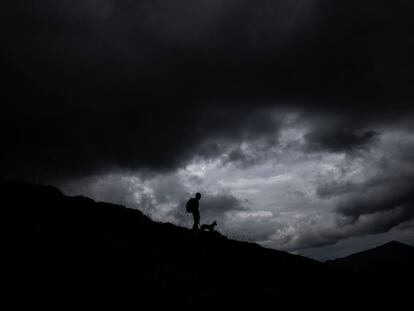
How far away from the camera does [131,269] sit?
14.4 m

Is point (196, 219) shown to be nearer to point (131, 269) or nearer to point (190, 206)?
point (190, 206)

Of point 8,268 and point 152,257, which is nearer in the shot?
point 8,268

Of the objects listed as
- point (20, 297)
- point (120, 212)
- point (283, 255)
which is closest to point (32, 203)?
point (120, 212)

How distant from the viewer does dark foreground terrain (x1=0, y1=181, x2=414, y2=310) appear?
11320 mm

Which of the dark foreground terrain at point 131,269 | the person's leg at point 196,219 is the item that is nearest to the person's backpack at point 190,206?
the person's leg at point 196,219

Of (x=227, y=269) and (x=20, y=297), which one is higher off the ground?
(x=227, y=269)

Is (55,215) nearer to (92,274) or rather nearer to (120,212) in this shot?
(120,212)

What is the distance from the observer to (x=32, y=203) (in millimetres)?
22344

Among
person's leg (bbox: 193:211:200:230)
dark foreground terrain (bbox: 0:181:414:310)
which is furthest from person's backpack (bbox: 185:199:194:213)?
dark foreground terrain (bbox: 0:181:414:310)

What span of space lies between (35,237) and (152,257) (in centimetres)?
527

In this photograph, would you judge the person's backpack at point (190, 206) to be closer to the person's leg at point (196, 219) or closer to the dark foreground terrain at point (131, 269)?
the person's leg at point (196, 219)

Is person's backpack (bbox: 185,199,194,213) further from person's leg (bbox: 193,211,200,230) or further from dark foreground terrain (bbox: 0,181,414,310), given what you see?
dark foreground terrain (bbox: 0,181,414,310)

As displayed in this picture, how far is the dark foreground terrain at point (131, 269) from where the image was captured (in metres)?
11.3

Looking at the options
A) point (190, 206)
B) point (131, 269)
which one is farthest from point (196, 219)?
point (131, 269)
